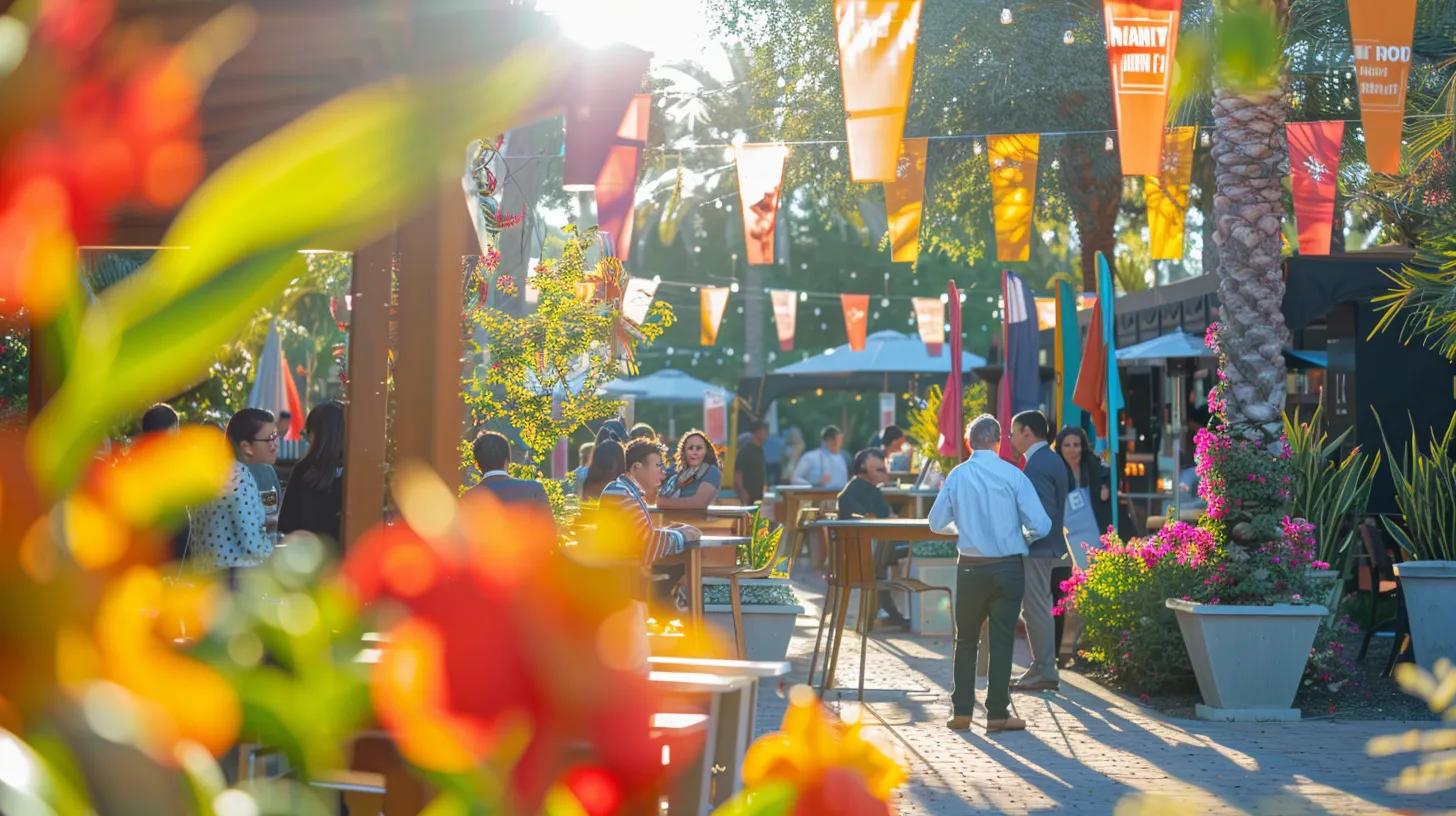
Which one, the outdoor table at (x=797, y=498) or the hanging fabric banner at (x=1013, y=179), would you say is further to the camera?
the outdoor table at (x=797, y=498)

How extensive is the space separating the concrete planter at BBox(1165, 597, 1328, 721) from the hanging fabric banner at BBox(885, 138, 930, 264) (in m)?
8.58

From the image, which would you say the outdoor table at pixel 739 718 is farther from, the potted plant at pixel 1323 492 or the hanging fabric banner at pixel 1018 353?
the hanging fabric banner at pixel 1018 353

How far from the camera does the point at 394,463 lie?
4379 millimetres

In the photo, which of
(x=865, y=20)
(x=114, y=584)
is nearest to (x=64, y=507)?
(x=114, y=584)

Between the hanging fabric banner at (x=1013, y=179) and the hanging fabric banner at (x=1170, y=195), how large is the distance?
1255 mm

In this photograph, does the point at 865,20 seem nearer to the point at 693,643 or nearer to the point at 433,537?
the point at 693,643

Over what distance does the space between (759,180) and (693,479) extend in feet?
19.5

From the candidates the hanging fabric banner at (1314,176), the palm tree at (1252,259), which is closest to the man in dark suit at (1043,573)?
the palm tree at (1252,259)

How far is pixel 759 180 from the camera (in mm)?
16516

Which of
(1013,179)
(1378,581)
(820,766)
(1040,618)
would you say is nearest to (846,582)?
(1040,618)

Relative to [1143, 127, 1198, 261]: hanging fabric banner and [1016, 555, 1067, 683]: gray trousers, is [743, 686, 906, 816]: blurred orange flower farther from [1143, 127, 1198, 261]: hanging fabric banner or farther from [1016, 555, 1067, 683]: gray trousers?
[1143, 127, 1198, 261]: hanging fabric banner

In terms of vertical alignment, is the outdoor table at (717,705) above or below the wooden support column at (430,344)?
below

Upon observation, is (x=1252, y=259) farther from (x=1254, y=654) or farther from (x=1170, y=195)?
(x=1170, y=195)

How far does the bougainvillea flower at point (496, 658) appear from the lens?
378mm
